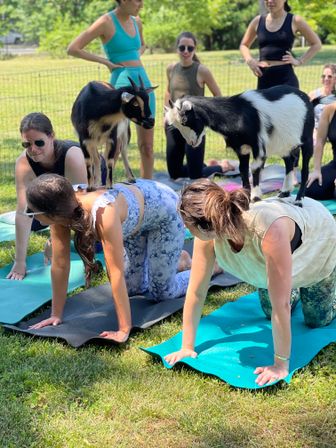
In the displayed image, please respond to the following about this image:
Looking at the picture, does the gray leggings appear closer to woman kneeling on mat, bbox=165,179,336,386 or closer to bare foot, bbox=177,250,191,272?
woman kneeling on mat, bbox=165,179,336,386

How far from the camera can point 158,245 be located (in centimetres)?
401

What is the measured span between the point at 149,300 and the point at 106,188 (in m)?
0.87

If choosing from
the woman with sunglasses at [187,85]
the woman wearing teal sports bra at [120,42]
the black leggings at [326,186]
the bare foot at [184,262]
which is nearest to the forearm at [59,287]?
the bare foot at [184,262]

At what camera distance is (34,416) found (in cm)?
287

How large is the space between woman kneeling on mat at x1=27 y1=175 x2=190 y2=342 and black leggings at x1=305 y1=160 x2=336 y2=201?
2511mm

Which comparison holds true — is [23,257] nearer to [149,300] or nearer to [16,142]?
[149,300]

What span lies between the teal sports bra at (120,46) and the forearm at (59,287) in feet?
7.09

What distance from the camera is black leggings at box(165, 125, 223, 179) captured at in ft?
21.6

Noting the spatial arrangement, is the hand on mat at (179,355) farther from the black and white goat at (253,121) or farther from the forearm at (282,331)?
the black and white goat at (253,121)

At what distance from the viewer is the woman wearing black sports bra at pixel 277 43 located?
5.70m

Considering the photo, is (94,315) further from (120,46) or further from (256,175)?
(120,46)

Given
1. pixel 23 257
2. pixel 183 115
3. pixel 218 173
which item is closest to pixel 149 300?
pixel 23 257

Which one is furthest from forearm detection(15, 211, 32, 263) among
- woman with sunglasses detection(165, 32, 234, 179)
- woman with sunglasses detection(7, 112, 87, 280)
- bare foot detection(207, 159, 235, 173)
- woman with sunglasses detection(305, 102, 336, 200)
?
bare foot detection(207, 159, 235, 173)

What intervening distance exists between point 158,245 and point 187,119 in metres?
1.14
